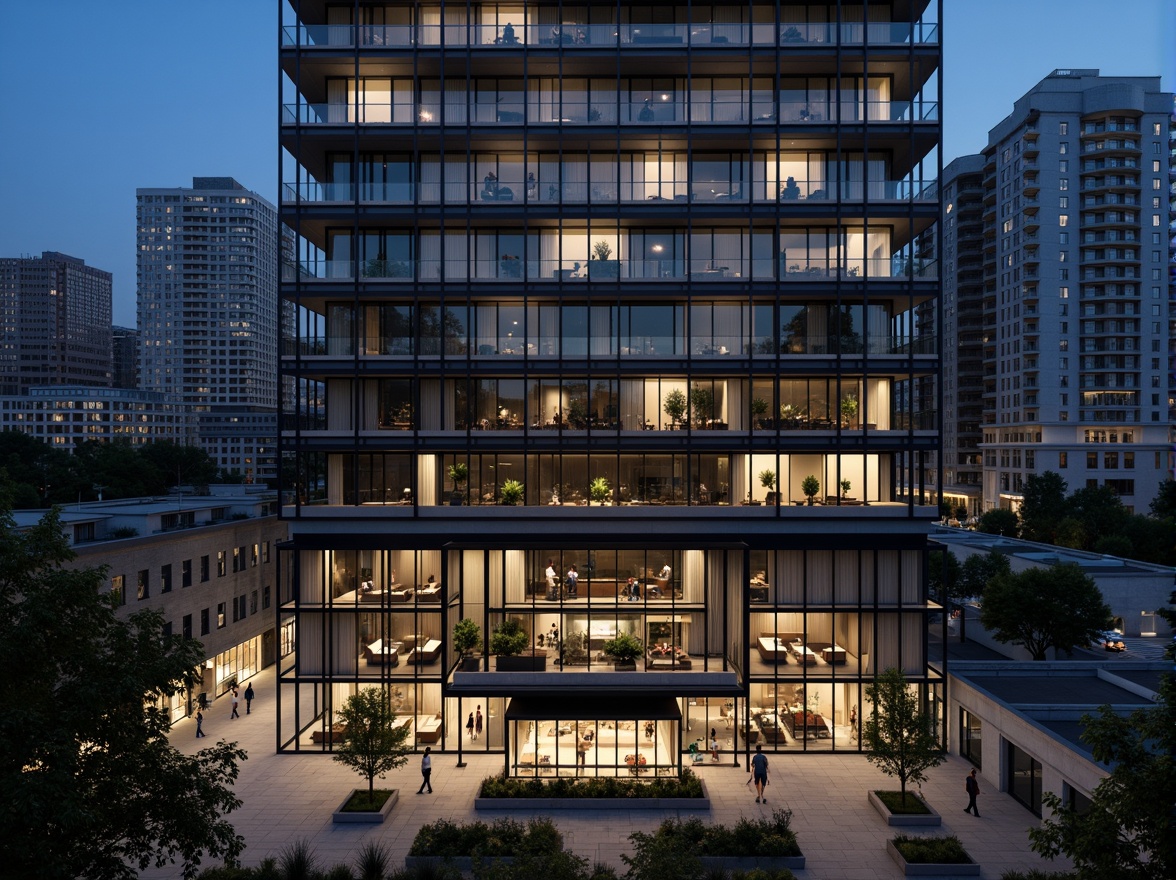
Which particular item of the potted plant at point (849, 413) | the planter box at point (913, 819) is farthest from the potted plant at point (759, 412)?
the planter box at point (913, 819)

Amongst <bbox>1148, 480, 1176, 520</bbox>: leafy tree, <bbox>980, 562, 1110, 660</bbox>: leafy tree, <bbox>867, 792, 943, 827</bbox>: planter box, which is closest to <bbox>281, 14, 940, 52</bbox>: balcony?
<bbox>980, 562, 1110, 660</bbox>: leafy tree

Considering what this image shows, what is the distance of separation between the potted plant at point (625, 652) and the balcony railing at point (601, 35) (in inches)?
1105

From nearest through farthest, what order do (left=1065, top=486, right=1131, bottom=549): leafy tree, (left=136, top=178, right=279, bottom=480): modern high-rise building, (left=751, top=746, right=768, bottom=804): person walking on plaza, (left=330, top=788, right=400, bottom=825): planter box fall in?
1. (left=330, top=788, right=400, bottom=825): planter box
2. (left=751, top=746, right=768, bottom=804): person walking on plaza
3. (left=1065, top=486, right=1131, bottom=549): leafy tree
4. (left=136, top=178, right=279, bottom=480): modern high-rise building

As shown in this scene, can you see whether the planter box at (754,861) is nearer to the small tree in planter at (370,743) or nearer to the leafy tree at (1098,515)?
the small tree in planter at (370,743)

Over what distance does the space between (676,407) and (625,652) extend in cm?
1187

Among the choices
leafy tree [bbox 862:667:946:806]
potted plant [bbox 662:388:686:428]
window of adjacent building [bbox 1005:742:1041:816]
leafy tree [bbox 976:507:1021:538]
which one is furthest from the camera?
leafy tree [bbox 976:507:1021:538]

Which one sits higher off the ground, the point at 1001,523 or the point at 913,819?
the point at 1001,523

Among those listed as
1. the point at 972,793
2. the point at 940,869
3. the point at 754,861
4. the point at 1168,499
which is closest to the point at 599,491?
the point at 754,861

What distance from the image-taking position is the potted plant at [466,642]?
30938mm

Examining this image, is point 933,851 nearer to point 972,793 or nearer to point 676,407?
point 972,793

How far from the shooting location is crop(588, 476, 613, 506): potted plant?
33.1m

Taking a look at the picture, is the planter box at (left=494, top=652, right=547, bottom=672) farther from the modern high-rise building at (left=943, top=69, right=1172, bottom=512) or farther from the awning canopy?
the modern high-rise building at (left=943, top=69, right=1172, bottom=512)

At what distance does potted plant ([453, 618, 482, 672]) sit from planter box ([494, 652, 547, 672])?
1.21 meters

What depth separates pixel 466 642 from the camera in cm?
3133
